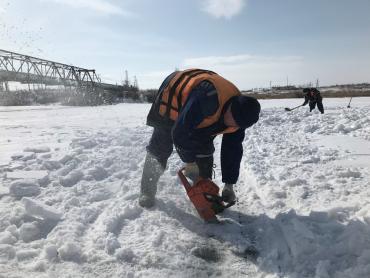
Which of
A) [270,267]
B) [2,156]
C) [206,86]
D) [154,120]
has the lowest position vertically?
[270,267]

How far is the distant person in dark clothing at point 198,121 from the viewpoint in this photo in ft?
11.4

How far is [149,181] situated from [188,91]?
1.13 metres

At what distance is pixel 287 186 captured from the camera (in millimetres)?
4500

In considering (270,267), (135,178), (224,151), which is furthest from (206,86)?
(135,178)

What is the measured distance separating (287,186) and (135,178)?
6.28ft

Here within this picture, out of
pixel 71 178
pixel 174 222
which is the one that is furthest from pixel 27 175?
pixel 174 222

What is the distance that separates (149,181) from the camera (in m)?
4.18

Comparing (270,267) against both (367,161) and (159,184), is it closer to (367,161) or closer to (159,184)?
(159,184)

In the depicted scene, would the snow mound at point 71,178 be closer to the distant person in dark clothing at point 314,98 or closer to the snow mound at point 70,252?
the snow mound at point 70,252

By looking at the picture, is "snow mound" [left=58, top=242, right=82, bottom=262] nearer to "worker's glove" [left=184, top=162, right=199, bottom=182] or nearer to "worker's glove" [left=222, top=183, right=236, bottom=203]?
"worker's glove" [left=222, top=183, right=236, bottom=203]

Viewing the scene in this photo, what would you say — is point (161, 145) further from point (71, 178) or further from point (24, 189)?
point (24, 189)

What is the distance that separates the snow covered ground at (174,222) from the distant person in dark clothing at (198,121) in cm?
40

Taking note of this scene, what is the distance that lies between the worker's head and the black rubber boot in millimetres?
1187

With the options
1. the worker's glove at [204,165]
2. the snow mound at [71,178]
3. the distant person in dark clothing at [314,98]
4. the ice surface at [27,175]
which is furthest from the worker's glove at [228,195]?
Answer: the distant person in dark clothing at [314,98]
